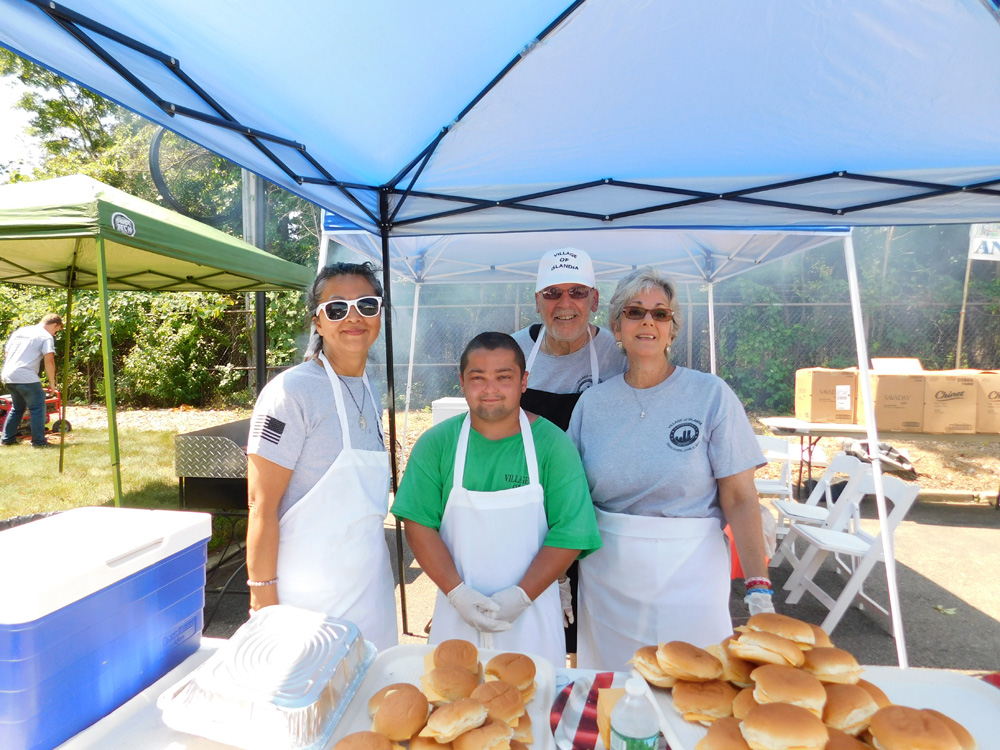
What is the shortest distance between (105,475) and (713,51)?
7746 millimetres

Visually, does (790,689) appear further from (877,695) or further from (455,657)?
(455,657)

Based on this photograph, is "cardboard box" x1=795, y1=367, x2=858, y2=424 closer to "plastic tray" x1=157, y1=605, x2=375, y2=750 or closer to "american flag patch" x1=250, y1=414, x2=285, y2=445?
"american flag patch" x1=250, y1=414, x2=285, y2=445

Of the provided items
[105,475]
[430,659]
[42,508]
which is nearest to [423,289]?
[105,475]

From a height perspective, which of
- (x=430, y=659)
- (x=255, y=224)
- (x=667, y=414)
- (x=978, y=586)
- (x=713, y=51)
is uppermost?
(x=255, y=224)

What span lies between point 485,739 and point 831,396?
19.9 ft

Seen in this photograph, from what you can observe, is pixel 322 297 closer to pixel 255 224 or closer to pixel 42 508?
pixel 255 224

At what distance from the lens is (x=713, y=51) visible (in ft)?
5.67

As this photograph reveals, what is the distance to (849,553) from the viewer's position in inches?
142

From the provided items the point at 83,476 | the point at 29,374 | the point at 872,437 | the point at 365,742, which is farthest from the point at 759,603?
the point at 29,374

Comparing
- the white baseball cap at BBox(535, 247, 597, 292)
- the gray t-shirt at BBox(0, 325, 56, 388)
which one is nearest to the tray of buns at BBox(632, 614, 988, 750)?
the white baseball cap at BBox(535, 247, 597, 292)

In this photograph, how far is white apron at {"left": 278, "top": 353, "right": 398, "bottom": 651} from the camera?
5.82ft

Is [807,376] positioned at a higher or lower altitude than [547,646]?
higher

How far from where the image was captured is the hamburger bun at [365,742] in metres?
0.89

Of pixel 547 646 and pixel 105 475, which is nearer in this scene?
pixel 547 646
